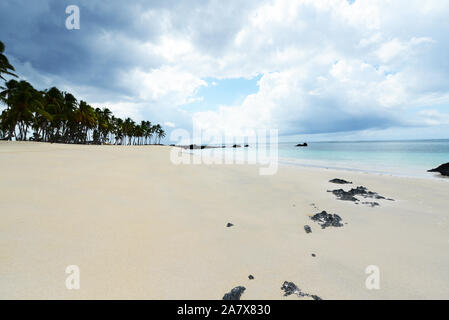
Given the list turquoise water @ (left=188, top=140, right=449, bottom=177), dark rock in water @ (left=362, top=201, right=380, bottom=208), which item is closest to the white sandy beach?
dark rock in water @ (left=362, top=201, right=380, bottom=208)

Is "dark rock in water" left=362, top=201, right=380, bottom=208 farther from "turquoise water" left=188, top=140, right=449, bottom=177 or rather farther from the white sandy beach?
"turquoise water" left=188, top=140, right=449, bottom=177

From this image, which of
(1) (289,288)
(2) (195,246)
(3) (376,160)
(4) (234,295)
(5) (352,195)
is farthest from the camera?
(3) (376,160)

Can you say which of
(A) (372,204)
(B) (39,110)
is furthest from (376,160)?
(B) (39,110)

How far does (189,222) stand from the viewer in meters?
3.89

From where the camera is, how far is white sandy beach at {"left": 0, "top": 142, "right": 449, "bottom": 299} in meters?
2.15

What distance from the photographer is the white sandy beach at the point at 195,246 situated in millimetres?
2150

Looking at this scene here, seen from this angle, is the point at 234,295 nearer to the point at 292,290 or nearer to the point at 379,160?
the point at 292,290

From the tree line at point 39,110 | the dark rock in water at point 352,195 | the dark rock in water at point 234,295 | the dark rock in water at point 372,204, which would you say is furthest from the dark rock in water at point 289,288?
the tree line at point 39,110

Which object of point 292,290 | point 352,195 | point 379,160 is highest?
point 379,160

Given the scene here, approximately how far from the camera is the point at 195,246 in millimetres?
3002

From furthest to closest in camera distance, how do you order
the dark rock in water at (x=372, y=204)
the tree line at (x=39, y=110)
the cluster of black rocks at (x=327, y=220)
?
the tree line at (x=39, y=110) → the dark rock in water at (x=372, y=204) → the cluster of black rocks at (x=327, y=220)

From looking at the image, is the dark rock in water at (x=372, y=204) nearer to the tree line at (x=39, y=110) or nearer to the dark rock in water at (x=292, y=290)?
the dark rock in water at (x=292, y=290)
